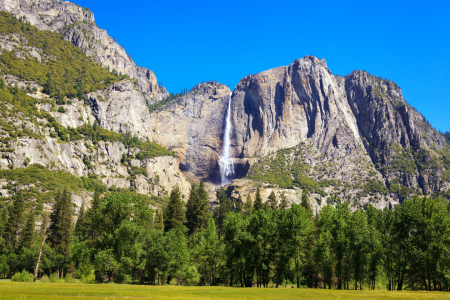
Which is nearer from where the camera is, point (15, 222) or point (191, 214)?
point (15, 222)

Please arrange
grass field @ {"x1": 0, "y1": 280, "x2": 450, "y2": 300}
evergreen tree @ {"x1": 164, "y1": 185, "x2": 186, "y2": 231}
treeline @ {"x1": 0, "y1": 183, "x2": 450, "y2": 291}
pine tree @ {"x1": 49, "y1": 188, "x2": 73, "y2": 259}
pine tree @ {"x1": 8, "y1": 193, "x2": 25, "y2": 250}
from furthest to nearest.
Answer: pine tree @ {"x1": 49, "y1": 188, "x2": 73, "y2": 259} < pine tree @ {"x1": 8, "y1": 193, "x2": 25, "y2": 250} < evergreen tree @ {"x1": 164, "y1": 185, "x2": 186, "y2": 231} < treeline @ {"x1": 0, "y1": 183, "x2": 450, "y2": 291} < grass field @ {"x1": 0, "y1": 280, "x2": 450, "y2": 300}

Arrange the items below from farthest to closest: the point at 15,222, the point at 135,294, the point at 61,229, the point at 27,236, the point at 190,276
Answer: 1. the point at 61,229
2. the point at 15,222
3. the point at 27,236
4. the point at 190,276
5. the point at 135,294

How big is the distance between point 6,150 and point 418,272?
15903 centimetres

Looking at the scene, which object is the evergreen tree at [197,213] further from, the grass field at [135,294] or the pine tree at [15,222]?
the grass field at [135,294]

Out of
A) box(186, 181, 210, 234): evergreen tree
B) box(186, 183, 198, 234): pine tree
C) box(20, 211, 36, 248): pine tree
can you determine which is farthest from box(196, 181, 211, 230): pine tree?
box(20, 211, 36, 248): pine tree

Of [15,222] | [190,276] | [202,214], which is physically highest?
[202,214]

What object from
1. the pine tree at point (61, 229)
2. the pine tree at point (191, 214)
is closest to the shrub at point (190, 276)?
the pine tree at point (191, 214)

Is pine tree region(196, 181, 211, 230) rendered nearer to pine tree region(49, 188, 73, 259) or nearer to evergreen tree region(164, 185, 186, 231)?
evergreen tree region(164, 185, 186, 231)

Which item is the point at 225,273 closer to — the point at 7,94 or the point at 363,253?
the point at 363,253

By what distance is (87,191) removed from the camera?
171 metres

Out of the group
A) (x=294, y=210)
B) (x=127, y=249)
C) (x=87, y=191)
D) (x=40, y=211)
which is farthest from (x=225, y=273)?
(x=87, y=191)

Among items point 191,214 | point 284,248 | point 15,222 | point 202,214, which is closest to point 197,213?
point 202,214

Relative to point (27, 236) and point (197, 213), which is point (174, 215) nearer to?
point (197, 213)

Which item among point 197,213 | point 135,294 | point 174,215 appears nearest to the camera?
point 135,294
